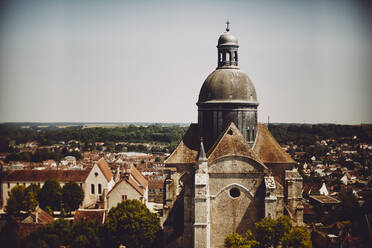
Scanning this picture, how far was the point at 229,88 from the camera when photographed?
3550 cm

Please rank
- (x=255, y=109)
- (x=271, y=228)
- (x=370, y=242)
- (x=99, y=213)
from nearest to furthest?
(x=271, y=228)
(x=255, y=109)
(x=370, y=242)
(x=99, y=213)

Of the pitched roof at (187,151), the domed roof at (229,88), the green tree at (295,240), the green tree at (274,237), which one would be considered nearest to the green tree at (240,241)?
the green tree at (274,237)

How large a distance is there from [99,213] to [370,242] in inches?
1083

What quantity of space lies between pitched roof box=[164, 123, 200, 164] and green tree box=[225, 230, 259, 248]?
8.90 metres

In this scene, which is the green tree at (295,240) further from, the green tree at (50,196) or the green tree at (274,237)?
the green tree at (50,196)

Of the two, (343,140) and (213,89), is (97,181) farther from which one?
(343,140)

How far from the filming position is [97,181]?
206 feet

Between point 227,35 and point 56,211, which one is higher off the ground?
point 227,35

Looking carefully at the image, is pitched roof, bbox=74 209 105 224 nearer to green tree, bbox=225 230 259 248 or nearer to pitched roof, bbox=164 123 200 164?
pitched roof, bbox=164 123 200 164

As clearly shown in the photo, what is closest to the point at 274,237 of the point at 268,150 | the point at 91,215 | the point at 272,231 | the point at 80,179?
the point at 272,231

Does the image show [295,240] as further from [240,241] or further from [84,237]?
[84,237]

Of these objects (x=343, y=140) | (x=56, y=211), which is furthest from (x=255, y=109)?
(x=343, y=140)

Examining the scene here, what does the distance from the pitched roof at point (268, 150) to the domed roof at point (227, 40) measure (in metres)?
8.40

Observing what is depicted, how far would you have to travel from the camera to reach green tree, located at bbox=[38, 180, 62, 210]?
60.2m
